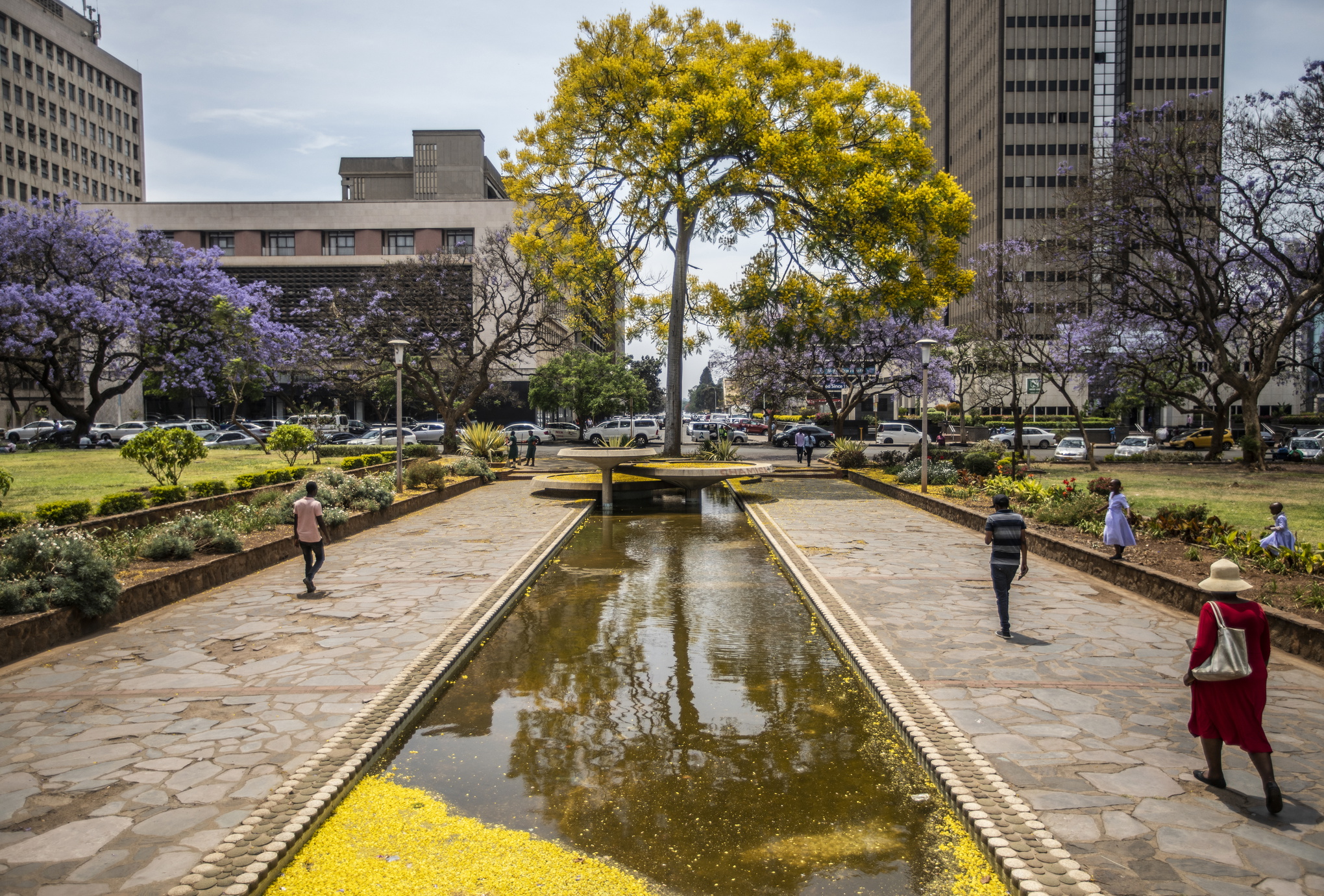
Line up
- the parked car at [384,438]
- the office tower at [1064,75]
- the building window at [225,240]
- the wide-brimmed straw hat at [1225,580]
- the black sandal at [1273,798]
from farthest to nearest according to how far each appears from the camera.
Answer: the office tower at [1064,75] → the building window at [225,240] → the parked car at [384,438] → the wide-brimmed straw hat at [1225,580] → the black sandal at [1273,798]

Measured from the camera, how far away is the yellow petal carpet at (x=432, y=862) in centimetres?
374

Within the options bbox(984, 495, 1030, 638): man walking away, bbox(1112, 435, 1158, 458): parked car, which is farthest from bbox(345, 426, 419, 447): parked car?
bbox(984, 495, 1030, 638): man walking away

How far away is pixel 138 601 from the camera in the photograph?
334 inches

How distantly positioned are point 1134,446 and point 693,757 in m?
37.7

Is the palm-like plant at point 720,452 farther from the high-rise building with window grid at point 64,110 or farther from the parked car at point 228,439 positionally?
the high-rise building with window grid at point 64,110

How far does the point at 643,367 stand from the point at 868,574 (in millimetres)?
65549

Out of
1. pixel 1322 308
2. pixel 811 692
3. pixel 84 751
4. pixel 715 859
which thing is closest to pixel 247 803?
pixel 84 751

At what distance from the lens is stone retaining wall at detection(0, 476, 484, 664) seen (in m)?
6.94

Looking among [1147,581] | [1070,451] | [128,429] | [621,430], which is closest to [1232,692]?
[1147,581]

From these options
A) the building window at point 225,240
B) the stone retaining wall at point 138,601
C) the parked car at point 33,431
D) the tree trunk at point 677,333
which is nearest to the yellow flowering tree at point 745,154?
the tree trunk at point 677,333

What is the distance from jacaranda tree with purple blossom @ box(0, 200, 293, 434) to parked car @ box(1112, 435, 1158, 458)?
36204 mm

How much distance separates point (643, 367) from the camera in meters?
75.2

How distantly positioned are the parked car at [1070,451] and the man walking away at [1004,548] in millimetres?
28611

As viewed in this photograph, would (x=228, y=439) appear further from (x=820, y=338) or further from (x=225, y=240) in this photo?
(x=820, y=338)
